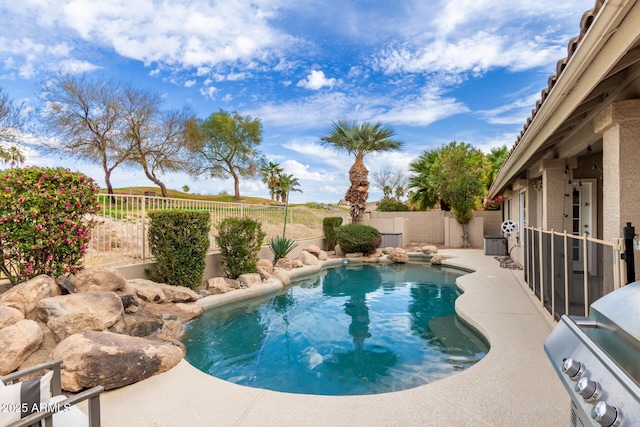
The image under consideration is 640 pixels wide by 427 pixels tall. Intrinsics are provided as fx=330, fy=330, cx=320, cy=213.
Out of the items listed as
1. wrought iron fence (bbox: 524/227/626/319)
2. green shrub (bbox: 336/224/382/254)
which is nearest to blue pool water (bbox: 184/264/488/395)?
wrought iron fence (bbox: 524/227/626/319)

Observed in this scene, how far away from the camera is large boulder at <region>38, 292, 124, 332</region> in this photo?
4125 mm

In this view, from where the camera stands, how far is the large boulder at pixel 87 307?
162 inches

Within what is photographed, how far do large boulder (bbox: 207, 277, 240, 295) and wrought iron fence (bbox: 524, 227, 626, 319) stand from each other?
6.32m

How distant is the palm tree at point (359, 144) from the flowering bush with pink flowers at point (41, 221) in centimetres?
1332

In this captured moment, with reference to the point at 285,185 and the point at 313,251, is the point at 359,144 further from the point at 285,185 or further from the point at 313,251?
the point at 285,185

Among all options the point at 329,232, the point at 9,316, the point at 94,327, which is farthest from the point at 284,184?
the point at 9,316

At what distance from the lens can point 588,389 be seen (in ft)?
3.69

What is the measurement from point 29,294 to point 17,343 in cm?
117

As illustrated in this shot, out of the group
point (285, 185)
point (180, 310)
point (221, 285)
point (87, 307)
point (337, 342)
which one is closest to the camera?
point (87, 307)

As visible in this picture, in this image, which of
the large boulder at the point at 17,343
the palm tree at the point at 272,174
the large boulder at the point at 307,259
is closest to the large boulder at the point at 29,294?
the large boulder at the point at 17,343

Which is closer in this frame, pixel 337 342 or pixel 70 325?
pixel 70 325

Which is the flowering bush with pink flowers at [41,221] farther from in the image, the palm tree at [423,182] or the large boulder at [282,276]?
the palm tree at [423,182]

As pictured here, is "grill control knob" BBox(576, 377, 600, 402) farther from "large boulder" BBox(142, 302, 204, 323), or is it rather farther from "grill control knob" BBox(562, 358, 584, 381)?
"large boulder" BBox(142, 302, 204, 323)

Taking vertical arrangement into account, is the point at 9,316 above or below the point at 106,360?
above
